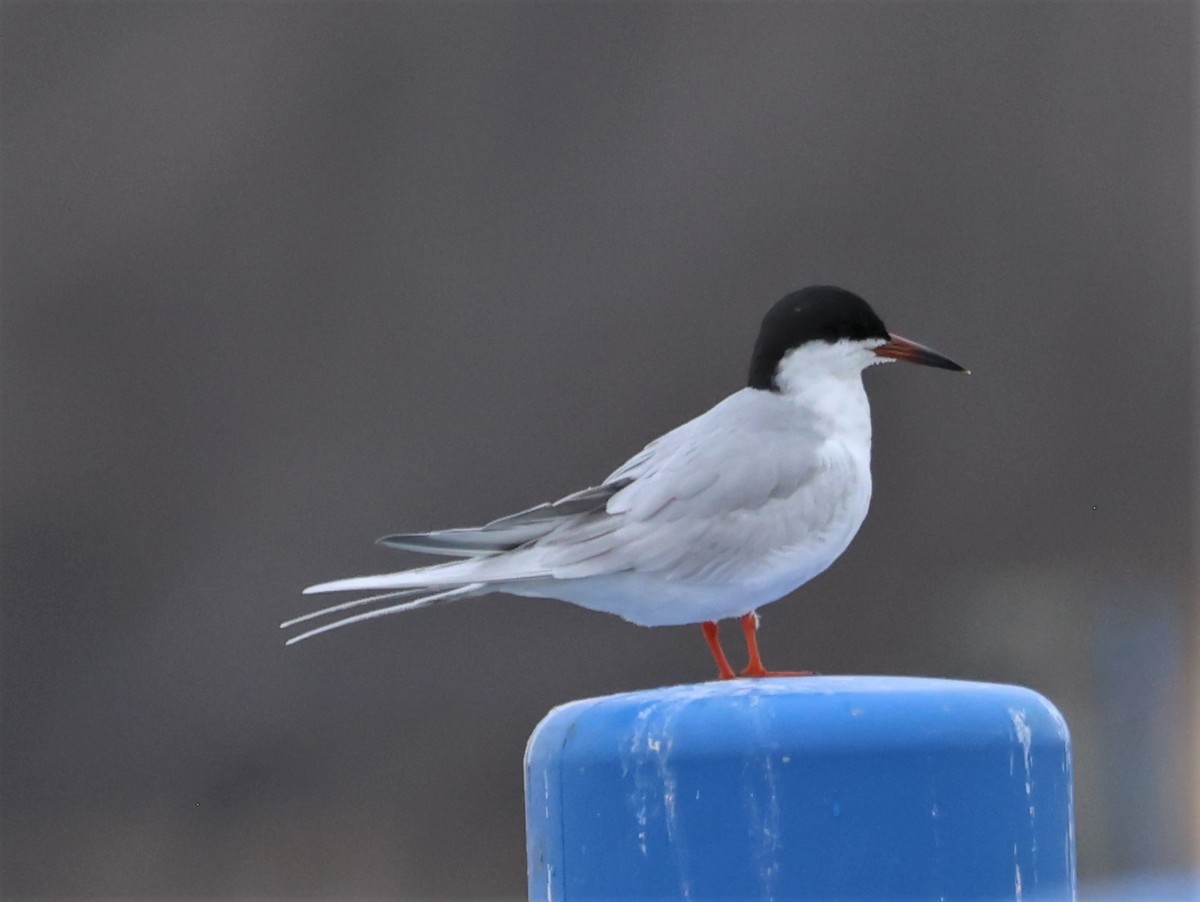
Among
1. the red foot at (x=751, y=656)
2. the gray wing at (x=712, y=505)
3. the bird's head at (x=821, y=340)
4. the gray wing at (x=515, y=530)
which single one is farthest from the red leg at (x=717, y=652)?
the bird's head at (x=821, y=340)

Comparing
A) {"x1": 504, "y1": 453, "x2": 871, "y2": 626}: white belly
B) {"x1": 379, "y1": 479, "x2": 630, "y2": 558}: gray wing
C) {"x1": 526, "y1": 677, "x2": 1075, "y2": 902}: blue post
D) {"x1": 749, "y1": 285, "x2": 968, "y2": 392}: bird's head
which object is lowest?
{"x1": 526, "y1": 677, "x2": 1075, "y2": 902}: blue post

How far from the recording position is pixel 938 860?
6.73ft

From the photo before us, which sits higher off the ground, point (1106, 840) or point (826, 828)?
point (826, 828)

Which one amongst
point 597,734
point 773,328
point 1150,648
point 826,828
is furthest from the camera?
point 1150,648

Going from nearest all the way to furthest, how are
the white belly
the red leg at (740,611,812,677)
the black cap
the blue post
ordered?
the blue post < the red leg at (740,611,812,677) < the white belly < the black cap

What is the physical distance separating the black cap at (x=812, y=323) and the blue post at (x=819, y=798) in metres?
0.95

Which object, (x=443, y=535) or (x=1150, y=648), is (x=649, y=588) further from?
(x=1150, y=648)

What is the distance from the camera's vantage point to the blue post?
6.69ft

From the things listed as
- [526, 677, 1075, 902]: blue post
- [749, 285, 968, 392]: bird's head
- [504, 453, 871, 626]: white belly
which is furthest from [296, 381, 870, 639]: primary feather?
[526, 677, 1075, 902]: blue post

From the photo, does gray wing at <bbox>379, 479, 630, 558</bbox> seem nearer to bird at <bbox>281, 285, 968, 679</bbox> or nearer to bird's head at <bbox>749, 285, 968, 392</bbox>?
bird at <bbox>281, 285, 968, 679</bbox>

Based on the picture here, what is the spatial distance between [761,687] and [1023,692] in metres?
0.31

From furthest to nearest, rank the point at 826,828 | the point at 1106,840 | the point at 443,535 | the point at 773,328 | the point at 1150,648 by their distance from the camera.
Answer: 1. the point at 1150,648
2. the point at 1106,840
3. the point at 773,328
4. the point at 443,535
5. the point at 826,828

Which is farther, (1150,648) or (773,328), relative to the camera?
(1150,648)

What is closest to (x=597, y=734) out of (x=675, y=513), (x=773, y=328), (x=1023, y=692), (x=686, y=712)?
(x=686, y=712)
